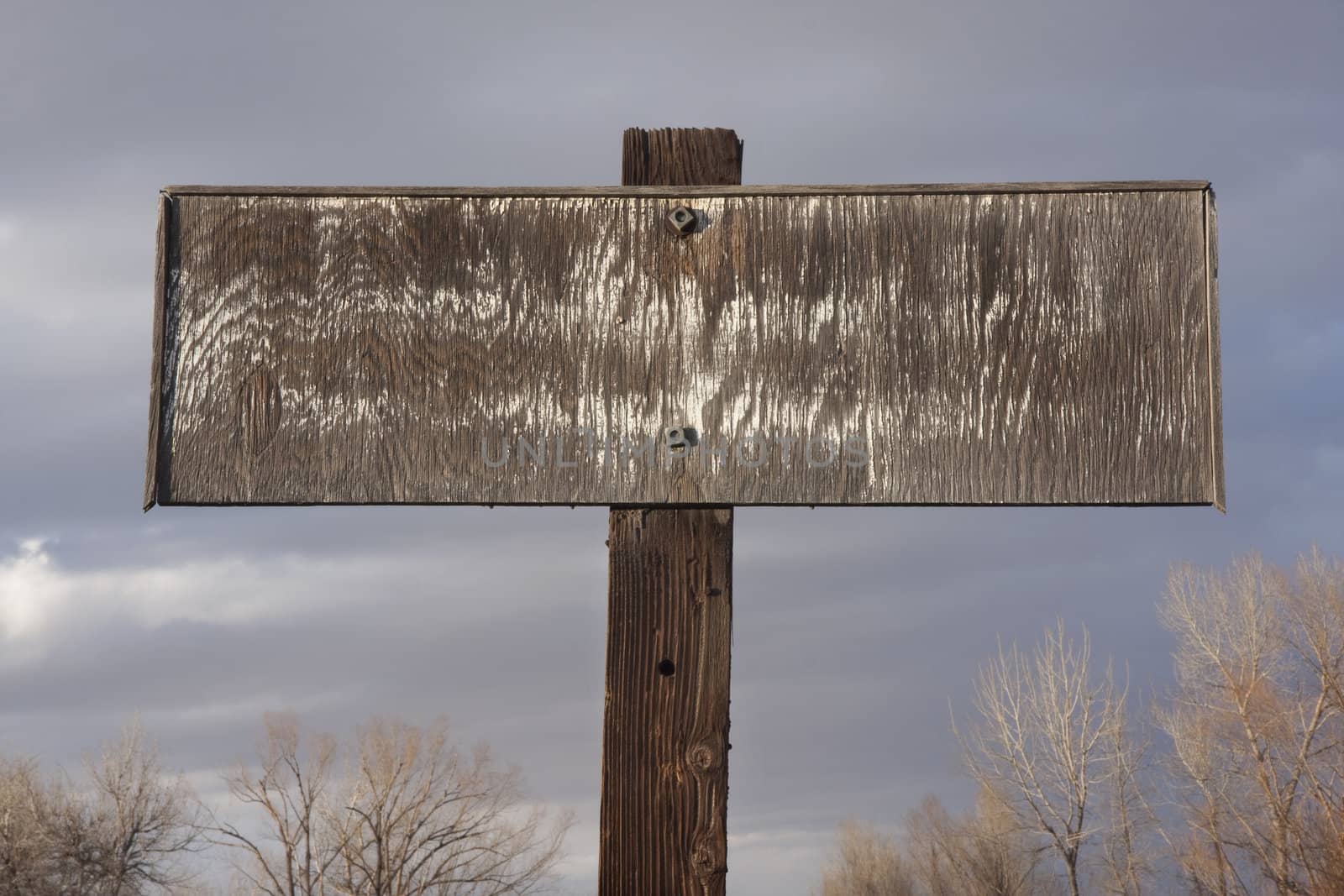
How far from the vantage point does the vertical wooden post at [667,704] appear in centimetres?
309

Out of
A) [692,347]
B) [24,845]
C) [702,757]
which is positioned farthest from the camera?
[24,845]

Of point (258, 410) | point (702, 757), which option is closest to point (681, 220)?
point (258, 410)

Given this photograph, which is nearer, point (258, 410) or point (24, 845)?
point (258, 410)

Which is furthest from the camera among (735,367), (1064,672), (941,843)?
(941,843)

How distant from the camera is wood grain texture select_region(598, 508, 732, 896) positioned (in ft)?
10.1

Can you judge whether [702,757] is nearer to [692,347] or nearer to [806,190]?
[692,347]

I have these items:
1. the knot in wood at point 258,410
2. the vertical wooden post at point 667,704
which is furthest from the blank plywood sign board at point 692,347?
the vertical wooden post at point 667,704

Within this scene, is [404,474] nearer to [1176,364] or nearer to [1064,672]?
[1176,364]

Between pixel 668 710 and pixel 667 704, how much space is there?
0.02 metres

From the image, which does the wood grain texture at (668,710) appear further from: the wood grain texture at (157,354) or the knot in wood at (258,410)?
the wood grain texture at (157,354)

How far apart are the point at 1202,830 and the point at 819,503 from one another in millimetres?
27325

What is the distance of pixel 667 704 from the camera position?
313 centimetres

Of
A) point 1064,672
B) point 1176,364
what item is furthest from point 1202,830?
point 1176,364

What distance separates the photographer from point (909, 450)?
326 centimetres
